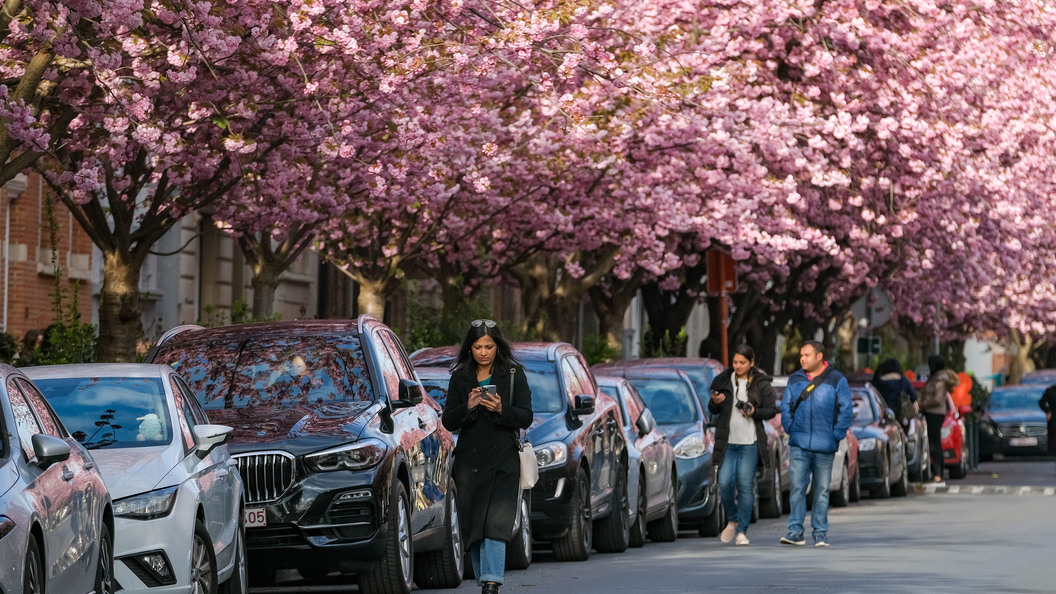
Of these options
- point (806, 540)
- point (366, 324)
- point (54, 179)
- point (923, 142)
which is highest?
point (923, 142)

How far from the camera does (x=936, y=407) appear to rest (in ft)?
113

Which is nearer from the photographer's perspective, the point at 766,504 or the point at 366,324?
the point at 366,324

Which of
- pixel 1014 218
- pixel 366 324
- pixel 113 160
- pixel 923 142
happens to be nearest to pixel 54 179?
pixel 113 160

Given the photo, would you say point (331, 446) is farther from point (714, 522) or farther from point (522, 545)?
point (714, 522)

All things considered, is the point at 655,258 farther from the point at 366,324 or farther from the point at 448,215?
the point at 366,324

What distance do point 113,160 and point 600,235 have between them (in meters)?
12.5

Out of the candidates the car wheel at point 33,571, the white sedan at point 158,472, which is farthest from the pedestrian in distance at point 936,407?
the car wheel at point 33,571

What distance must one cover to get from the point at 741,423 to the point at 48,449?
35.7 ft

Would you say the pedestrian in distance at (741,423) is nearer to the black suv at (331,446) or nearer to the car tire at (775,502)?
the black suv at (331,446)

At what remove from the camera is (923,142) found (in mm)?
31359

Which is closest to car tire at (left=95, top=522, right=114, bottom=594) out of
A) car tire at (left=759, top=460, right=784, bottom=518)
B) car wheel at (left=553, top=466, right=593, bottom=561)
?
car wheel at (left=553, top=466, right=593, bottom=561)

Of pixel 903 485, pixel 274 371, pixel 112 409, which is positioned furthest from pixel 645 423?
pixel 903 485

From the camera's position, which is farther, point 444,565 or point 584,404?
point 584,404

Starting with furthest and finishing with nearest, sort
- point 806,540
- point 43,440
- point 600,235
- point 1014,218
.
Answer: point 1014,218
point 600,235
point 806,540
point 43,440
